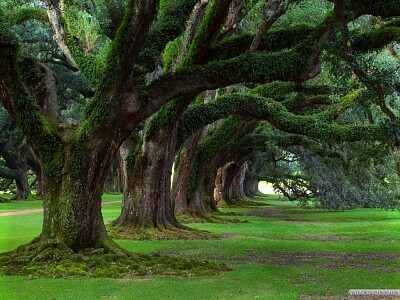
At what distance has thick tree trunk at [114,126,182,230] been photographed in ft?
64.7

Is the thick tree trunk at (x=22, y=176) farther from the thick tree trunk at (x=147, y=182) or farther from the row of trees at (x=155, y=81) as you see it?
the thick tree trunk at (x=147, y=182)

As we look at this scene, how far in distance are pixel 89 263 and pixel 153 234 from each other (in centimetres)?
735

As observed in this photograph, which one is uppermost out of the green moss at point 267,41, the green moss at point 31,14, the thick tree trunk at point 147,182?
the green moss at point 31,14

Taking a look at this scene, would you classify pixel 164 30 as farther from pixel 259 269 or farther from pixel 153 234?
pixel 259 269

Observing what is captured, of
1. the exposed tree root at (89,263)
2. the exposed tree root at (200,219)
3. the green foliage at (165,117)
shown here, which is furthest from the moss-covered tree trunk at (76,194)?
the exposed tree root at (200,219)

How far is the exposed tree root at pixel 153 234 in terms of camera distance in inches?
751

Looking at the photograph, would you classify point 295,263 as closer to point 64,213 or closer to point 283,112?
point 64,213

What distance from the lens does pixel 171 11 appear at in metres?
16.7

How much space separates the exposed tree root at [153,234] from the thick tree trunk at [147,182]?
230mm

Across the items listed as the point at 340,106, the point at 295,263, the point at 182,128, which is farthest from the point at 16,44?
the point at 340,106

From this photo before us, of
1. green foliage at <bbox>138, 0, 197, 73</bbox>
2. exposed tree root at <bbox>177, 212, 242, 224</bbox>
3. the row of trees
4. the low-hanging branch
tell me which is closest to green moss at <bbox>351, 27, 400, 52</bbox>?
the row of trees

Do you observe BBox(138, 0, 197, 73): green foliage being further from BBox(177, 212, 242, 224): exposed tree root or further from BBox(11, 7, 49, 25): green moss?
BBox(177, 212, 242, 224): exposed tree root

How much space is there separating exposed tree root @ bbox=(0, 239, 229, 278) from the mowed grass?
485mm

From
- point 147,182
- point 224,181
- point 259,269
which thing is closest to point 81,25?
point 147,182
